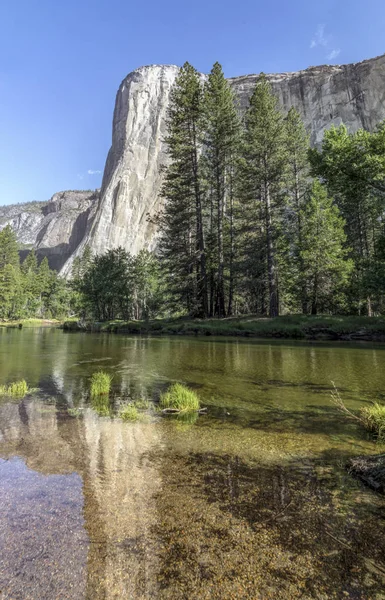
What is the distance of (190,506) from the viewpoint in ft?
9.44

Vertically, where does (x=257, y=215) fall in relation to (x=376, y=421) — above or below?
above

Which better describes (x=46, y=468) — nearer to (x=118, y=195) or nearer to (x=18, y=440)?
(x=18, y=440)

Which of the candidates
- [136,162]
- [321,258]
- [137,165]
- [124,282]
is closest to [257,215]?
[321,258]

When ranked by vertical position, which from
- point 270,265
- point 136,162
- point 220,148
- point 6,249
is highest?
point 136,162

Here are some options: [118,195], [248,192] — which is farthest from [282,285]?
[118,195]

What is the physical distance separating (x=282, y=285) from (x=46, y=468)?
33093mm

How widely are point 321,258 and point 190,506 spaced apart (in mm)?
24298

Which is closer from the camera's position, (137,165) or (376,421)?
(376,421)

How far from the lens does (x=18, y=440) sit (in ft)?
15.2

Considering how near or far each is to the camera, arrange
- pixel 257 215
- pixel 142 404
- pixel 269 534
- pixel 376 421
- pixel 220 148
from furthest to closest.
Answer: pixel 257 215 < pixel 220 148 < pixel 142 404 < pixel 376 421 < pixel 269 534

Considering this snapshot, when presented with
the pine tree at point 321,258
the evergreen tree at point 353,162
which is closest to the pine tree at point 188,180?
the pine tree at point 321,258

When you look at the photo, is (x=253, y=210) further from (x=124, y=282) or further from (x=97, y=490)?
(x=97, y=490)

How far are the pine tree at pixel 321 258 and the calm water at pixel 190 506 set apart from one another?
19560mm

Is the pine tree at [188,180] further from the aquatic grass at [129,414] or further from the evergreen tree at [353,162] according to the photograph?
the aquatic grass at [129,414]
